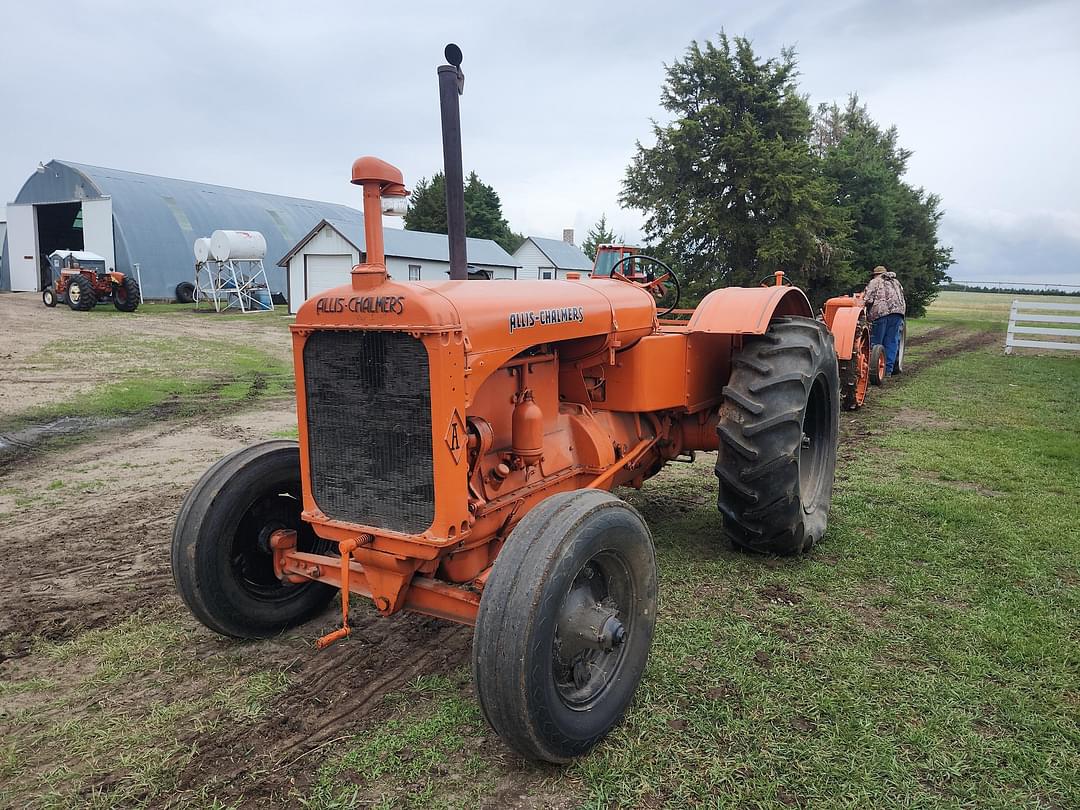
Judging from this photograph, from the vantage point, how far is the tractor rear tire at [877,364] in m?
11.5

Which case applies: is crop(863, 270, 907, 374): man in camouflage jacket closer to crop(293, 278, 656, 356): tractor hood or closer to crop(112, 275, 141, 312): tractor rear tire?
crop(293, 278, 656, 356): tractor hood

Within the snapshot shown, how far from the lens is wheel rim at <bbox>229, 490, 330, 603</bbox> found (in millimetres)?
3410

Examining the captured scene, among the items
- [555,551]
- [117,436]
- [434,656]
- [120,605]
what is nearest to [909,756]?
[555,551]

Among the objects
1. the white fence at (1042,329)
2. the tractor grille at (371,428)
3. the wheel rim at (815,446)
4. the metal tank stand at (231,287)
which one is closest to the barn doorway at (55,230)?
the metal tank stand at (231,287)

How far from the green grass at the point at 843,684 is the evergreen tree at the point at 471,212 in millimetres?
37159

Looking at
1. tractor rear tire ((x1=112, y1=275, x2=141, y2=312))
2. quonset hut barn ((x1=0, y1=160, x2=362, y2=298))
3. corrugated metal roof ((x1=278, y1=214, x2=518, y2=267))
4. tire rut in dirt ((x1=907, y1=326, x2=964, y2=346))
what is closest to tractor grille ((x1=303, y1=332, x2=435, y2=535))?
tire rut in dirt ((x1=907, y1=326, x2=964, y2=346))

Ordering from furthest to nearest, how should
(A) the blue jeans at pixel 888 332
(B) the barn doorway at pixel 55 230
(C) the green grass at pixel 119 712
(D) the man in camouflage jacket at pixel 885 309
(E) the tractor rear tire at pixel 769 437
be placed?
(B) the barn doorway at pixel 55 230 → (A) the blue jeans at pixel 888 332 → (D) the man in camouflage jacket at pixel 885 309 → (E) the tractor rear tire at pixel 769 437 → (C) the green grass at pixel 119 712

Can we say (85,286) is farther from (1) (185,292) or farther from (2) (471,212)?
(2) (471,212)

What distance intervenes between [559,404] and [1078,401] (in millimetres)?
8837

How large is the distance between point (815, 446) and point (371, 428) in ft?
11.2

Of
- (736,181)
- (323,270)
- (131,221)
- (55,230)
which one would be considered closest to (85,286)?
(131,221)

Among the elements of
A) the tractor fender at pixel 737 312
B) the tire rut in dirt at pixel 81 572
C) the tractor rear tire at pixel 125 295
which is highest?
the tractor rear tire at pixel 125 295

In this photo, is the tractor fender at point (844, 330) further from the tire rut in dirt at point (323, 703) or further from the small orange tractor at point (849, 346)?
the tire rut in dirt at point (323, 703)

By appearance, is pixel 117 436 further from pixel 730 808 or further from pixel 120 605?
pixel 730 808
